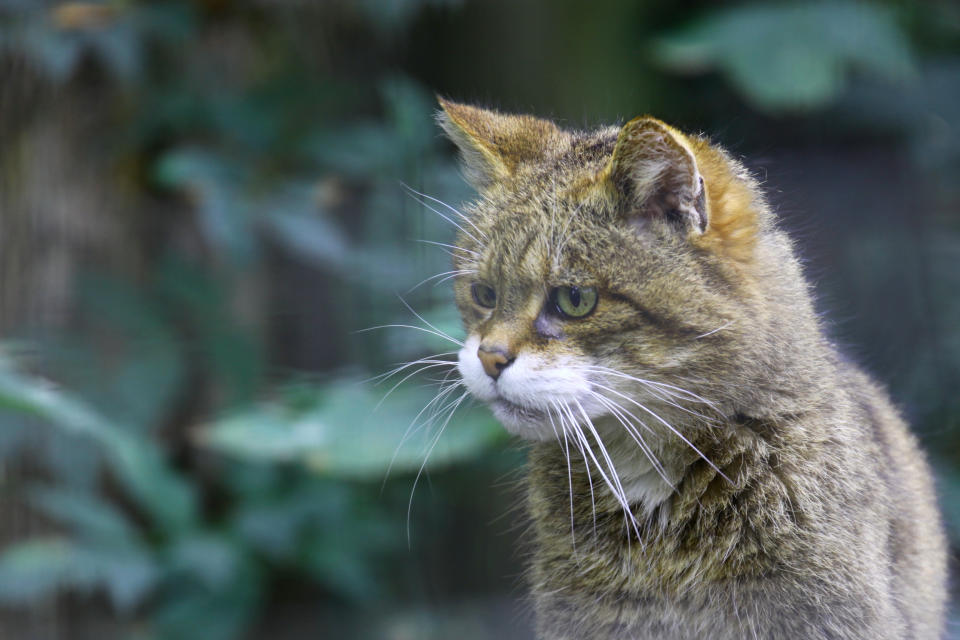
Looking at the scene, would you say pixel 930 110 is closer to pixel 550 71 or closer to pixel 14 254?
pixel 550 71

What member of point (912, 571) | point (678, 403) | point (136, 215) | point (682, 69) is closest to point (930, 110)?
point (682, 69)

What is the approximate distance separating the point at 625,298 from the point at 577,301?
49 millimetres

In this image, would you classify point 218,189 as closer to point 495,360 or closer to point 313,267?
point 313,267

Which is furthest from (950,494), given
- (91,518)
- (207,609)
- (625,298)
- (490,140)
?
(91,518)

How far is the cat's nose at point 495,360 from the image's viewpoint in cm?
93

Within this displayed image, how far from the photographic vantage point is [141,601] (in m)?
2.17

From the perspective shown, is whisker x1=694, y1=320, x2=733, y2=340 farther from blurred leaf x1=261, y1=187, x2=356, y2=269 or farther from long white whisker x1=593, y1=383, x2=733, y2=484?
blurred leaf x1=261, y1=187, x2=356, y2=269

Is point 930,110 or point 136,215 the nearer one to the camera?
point 930,110

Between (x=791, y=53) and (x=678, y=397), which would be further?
(x=791, y=53)

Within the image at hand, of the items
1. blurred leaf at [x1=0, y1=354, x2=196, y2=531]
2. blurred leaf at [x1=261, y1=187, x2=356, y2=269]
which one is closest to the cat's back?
blurred leaf at [x1=261, y1=187, x2=356, y2=269]

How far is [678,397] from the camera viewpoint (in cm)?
93

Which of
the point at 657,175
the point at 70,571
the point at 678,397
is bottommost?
the point at 70,571

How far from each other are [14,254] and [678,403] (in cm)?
196

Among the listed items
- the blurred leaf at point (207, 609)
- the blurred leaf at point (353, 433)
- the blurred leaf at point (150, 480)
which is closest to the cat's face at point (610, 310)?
the blurred leaf at point (353, 433)
